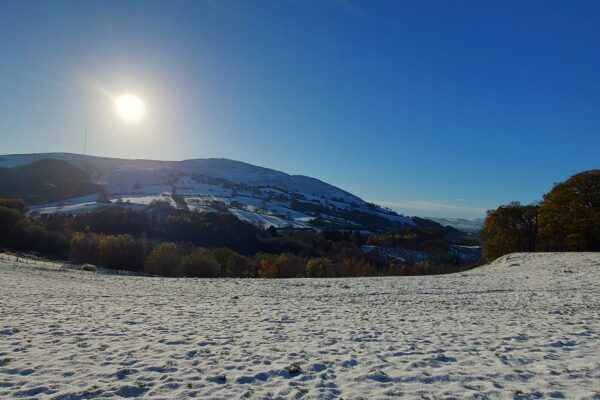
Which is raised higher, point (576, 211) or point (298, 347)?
point (576, 211)

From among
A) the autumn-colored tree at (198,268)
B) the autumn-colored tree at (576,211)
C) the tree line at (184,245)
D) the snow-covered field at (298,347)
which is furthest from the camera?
the tree line at (184,245)

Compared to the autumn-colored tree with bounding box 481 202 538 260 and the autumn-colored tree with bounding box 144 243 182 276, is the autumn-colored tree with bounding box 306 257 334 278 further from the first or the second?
the autumn-colored tree with bounding box 481 202 538 260

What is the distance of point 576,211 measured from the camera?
47.9 meters

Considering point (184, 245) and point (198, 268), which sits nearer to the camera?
point (198, 268)

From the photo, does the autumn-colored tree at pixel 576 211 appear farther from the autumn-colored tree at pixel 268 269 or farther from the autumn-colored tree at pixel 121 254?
the autumn-colored tree at pixel 121 254

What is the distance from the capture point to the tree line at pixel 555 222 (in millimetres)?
47125

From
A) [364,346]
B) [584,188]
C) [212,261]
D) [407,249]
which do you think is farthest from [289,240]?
[364,346]

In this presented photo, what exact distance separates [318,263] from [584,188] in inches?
2090

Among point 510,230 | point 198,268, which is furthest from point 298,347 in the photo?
point 510,230

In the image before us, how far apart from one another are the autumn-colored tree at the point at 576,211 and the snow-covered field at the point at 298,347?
3147cm

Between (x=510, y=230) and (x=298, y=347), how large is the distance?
60228 mm

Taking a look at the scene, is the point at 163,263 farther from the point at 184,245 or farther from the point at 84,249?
the point at 84,249

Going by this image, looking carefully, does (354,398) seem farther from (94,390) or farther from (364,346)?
(94,390)

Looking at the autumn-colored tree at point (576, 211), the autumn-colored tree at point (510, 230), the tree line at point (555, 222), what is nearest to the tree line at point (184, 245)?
the autumn-colored tree at point (510, 230)
